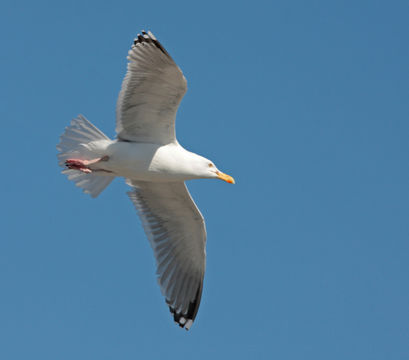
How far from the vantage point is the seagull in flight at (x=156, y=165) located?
7.23 m

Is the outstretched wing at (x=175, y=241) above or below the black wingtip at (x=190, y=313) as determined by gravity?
above

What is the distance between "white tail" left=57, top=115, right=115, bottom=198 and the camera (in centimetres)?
773

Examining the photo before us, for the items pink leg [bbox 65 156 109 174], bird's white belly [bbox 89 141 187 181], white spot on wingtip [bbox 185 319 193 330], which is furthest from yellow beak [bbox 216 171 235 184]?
white spot on wingtip [bbox 185 319 193 330]

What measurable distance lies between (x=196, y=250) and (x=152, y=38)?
2539mm

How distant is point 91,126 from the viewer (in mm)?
7785

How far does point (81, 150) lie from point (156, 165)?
80cm

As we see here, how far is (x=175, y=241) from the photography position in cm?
847

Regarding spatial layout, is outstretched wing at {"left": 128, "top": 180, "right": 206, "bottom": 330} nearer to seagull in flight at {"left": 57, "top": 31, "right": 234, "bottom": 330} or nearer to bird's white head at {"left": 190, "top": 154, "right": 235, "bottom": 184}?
seagull in flight at {"left": 57, "top": 31, "right": 234, "bottom": 330}

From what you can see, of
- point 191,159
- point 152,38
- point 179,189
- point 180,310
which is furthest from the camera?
point 180,310

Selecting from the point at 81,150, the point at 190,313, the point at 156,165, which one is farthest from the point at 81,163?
the point at 190,313

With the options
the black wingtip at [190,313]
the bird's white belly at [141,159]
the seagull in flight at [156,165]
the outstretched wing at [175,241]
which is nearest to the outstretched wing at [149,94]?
the seagull in flight at [156,165]

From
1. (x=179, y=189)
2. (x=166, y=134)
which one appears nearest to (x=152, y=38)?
(x=166, y=134)

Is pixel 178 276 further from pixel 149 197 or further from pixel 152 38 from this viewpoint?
pixel 152 38

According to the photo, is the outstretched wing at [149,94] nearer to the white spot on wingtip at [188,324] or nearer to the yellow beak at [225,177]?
the yellow beak at [225,177]
